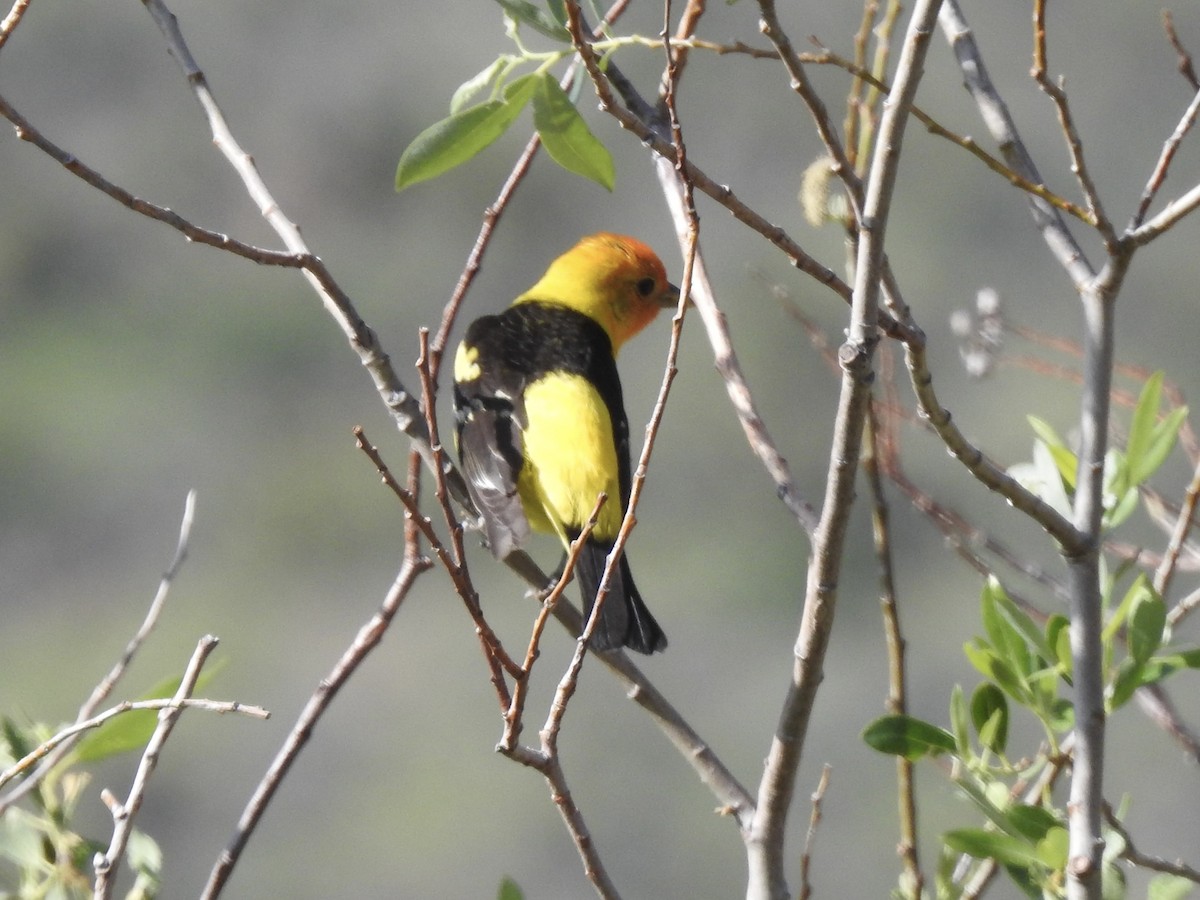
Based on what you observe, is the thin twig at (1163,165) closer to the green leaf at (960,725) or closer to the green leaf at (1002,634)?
the green leaf at (1002,634)

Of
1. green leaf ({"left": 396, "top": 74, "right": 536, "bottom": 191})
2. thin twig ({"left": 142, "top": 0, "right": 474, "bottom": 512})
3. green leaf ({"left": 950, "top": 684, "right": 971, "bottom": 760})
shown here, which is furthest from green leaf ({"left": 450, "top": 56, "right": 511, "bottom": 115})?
green leaf ({"left": 950, "top": 684, "right": 971, "bottom": 760})

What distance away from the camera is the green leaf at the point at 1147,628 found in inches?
50.2

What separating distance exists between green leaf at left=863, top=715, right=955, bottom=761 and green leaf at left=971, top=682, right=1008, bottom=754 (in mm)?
55

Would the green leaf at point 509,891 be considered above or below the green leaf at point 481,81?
below

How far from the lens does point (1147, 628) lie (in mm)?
1277

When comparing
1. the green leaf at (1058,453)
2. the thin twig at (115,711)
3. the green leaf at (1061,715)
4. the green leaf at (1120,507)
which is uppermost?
the green leaf at (1058,453)

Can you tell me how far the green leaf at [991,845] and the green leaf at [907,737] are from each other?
108mm

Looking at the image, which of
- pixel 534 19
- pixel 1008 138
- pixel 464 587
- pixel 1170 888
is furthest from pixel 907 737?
pixel 534 19

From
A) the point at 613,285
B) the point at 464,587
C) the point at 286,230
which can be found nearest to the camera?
the point at 464,587

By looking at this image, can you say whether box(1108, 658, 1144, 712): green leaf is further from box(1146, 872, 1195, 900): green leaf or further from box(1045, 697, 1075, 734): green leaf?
box(1146, 872, 1195, 900): green leaf

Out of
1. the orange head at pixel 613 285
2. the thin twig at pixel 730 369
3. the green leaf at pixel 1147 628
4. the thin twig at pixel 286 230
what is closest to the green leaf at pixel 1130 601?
the green leaf at pixel 1147 628

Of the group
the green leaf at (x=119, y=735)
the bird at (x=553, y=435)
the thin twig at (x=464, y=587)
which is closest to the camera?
the thin twig at (x=464, y=587)

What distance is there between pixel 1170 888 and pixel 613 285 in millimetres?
2313

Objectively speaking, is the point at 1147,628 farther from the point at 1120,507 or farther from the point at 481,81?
the point at 481,81
